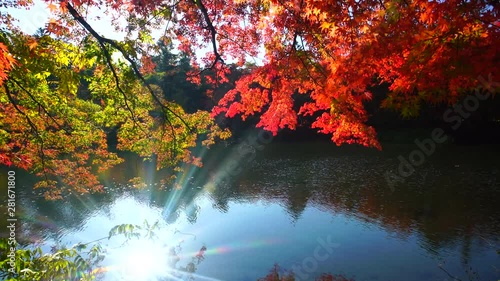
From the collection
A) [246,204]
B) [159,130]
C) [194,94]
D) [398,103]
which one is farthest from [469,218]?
[194,94]

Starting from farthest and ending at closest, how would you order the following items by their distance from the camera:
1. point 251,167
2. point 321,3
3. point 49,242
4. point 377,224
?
point 251,167
point 49,242
point 377,224
point 321,3

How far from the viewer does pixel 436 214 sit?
822 centimetres

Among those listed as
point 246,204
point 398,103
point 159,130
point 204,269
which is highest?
point 398,103

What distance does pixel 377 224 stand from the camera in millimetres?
8055

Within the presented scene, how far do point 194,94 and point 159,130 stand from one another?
2505 centimetres

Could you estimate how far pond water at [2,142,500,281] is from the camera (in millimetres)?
6129

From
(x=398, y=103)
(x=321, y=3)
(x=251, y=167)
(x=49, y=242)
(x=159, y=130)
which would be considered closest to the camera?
(x=321, y=3)

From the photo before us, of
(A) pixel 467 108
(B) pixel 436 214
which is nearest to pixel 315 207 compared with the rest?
(B) pixel 436 214

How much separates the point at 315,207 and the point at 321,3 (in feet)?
24.9

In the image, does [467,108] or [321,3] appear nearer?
[321,3]

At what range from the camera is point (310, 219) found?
896cm

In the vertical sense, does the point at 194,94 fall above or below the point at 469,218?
above

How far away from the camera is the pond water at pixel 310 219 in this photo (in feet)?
20.1

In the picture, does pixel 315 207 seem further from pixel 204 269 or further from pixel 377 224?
pixel 204 269
